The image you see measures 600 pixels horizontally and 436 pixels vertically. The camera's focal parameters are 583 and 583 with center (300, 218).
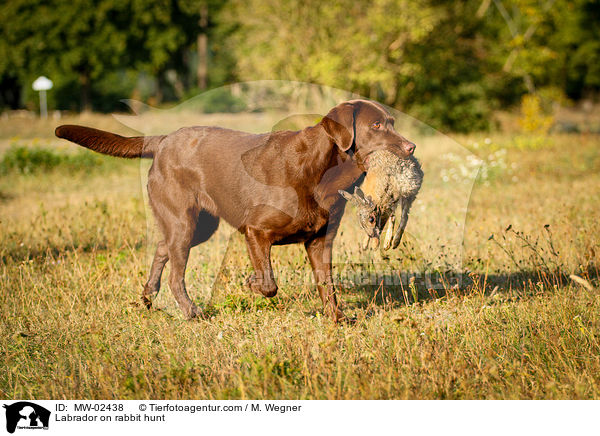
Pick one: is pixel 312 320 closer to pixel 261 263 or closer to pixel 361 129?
pixel 261 263

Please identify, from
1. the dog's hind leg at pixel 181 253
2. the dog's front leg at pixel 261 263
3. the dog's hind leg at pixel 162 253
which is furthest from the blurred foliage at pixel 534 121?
the dog's front leg at pixel 261 263

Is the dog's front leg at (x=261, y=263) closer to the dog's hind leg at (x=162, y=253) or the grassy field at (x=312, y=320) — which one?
the grassy field at (x=312, y=320)

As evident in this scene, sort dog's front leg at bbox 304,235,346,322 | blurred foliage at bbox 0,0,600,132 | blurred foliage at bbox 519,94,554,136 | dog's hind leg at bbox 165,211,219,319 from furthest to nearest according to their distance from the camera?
blurred foliage at bbox 0,0,600,132 → blurred foliage at bbox 519,94,554,136 → dog's hind leg at bbox 165,211,219,319 → dog's front leg at bbox 304,235,346,322

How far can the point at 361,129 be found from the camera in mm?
4051

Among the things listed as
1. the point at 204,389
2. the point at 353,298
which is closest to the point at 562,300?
the point at 353,298

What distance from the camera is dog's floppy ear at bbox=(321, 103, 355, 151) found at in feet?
13.0

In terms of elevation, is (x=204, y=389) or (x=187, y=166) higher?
(x=187, y=166)

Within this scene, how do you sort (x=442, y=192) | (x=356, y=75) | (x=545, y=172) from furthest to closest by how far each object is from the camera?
(x=356, y=75) → (x=545, y=172) → (x=442, y=192)

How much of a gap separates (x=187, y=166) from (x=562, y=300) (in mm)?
3149

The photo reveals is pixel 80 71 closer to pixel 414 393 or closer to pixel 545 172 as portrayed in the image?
pixel 545 172

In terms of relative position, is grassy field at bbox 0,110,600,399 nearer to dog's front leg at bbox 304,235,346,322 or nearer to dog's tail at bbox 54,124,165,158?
dog's front leg at bbox 304,235,346,322

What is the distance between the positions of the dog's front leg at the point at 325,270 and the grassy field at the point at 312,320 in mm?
128

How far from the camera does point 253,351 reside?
3840mm
